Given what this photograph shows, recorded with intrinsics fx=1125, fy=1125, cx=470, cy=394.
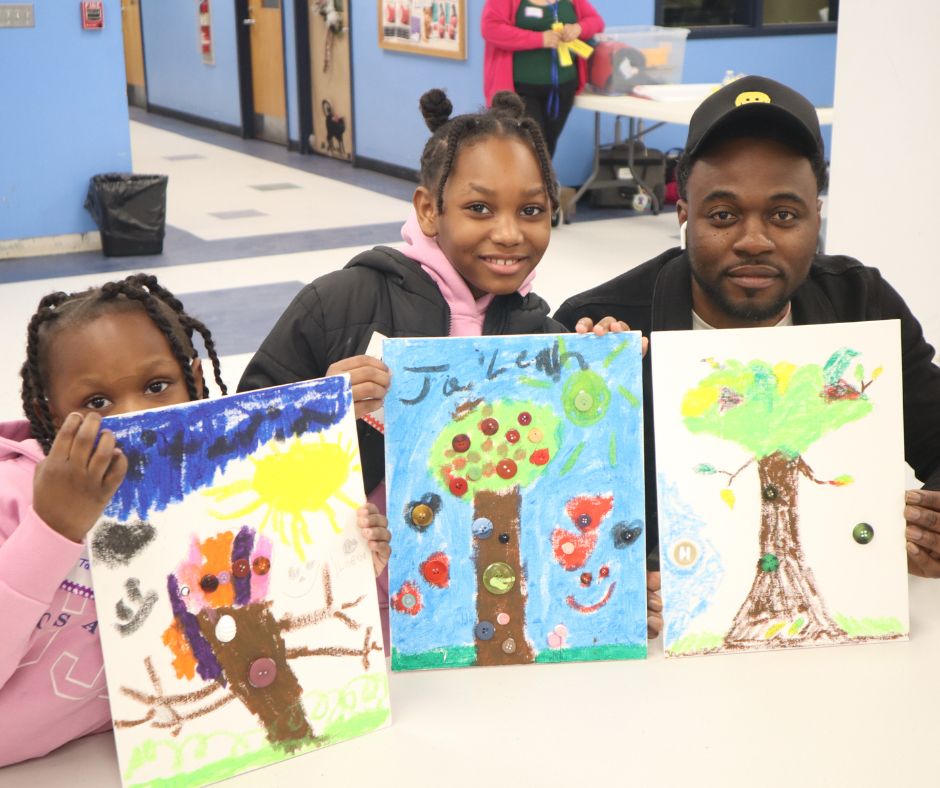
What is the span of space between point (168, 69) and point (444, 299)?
11.9m

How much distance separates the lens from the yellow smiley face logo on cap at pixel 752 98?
1.48m

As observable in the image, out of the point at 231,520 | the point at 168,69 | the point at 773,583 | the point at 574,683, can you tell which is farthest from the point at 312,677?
the point at 168,69

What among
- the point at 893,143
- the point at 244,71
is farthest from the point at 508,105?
the point at 244,71

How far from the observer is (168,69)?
494 inches

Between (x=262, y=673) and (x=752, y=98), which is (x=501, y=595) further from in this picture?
(x=752, y=98)

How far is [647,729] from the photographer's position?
3.86 ft

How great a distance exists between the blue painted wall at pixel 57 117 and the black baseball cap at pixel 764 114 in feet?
18.0

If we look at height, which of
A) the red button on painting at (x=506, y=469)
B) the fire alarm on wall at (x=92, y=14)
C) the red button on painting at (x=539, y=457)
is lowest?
the red button on painting at (x=506, y=469)

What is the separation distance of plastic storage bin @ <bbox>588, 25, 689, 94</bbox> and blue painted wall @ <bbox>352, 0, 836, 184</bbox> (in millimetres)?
614

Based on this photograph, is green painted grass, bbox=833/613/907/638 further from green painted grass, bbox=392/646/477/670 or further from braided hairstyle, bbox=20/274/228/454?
braided hairstyle, bbox=20/274/228/454

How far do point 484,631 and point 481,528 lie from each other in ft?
0.39

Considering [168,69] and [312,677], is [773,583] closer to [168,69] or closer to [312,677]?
[312,677]

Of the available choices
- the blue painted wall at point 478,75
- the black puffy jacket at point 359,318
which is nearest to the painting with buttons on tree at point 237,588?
the black puffy jacket at point 359,318

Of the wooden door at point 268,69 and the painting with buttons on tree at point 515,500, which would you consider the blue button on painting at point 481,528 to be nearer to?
the painting with buttons on tree at point 515,500
